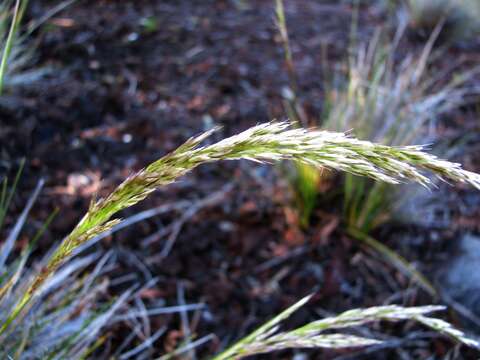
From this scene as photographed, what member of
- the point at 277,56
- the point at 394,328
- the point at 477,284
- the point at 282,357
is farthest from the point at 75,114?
the point at 477,284

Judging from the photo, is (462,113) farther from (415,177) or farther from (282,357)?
(415,177)

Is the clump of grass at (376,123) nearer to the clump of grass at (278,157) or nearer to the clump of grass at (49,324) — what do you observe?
the clump of grass at (49,324)

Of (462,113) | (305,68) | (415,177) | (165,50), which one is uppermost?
(415,177)

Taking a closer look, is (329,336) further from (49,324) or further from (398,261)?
(398,261)

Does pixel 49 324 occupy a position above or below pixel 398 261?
above

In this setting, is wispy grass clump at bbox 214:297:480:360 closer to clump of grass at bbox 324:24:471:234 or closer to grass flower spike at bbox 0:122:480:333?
grass flower spike at bbox 0:122:480:333

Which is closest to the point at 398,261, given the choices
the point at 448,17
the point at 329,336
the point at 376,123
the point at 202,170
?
the point at 376,123
